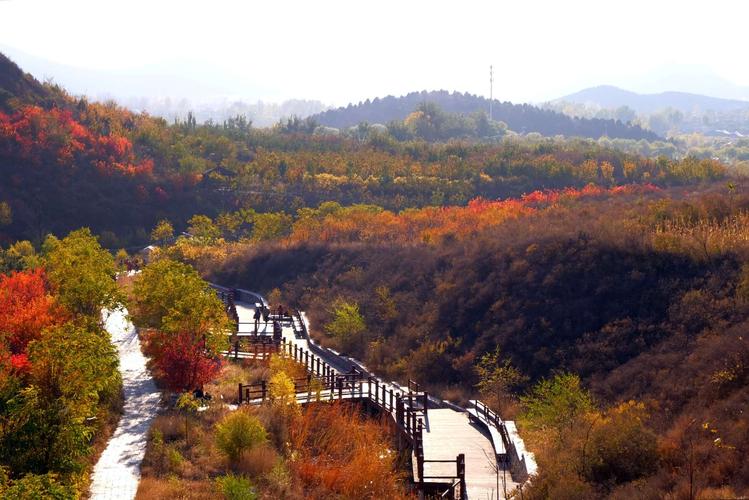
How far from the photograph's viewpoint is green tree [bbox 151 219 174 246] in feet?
242

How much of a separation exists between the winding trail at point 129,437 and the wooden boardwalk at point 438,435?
3.23 metres

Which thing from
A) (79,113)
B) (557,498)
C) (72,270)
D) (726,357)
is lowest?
(557,498)

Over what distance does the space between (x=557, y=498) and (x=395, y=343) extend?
61.5 feet

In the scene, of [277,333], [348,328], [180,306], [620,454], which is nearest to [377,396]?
[180,306]

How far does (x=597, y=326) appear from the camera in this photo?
30.5m

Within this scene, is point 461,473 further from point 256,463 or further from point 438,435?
point 256,463

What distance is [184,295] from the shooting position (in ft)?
90.9

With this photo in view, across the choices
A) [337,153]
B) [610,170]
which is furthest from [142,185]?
[610,170]

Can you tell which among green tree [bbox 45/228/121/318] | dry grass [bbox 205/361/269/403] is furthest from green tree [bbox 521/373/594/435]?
green tree [bbox 45/228/121/318]

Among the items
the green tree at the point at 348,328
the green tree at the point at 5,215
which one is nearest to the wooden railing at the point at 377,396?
the green tree at the point at 348,328

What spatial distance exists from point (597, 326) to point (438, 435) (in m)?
9.69

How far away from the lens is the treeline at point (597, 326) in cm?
1786

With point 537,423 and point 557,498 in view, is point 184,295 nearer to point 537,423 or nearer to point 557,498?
point 537,423

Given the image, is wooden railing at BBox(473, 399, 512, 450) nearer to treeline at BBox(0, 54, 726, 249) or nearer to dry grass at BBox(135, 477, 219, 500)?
dry grass at BBox(135, 477, 219, 500)
